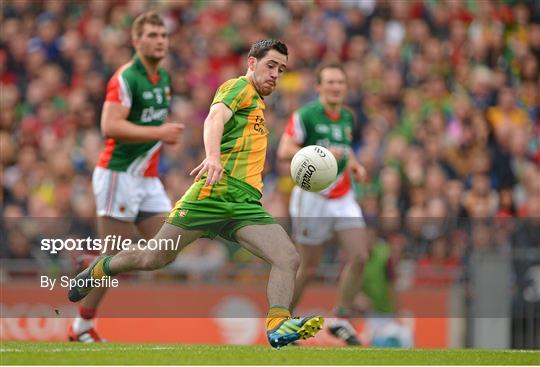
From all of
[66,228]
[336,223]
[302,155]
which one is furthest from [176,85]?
[302,155]

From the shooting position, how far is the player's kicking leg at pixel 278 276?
9812mm

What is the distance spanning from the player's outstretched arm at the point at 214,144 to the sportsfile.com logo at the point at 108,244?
59 cm

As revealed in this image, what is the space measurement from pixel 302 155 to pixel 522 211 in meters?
7.78

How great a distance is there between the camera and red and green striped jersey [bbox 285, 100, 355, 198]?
13992mm

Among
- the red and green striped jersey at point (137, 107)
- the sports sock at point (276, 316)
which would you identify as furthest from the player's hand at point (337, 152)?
the sports sock at point (276, 316)

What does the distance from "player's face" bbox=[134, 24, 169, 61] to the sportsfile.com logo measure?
181cm

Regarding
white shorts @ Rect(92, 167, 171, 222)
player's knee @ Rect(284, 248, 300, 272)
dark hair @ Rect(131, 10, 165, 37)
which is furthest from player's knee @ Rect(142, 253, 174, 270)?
dark hair @ Rect(131, 10, 165, 37)

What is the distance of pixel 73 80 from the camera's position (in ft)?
70.6

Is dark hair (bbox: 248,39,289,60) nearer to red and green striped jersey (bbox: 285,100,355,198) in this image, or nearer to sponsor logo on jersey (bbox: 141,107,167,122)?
sponsor logo on jersey (bbox: 141,107,167,122)

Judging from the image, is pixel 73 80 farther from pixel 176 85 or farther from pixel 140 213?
pixel 140 213


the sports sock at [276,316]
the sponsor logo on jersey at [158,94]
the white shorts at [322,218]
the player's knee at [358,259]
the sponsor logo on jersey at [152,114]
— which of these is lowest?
the sports sock at [276,316]

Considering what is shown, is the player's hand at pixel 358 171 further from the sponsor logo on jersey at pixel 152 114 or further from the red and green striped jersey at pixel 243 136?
the red and green striped jersey at pixel 243 136

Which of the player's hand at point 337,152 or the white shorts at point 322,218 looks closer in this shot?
the player's hand at point 337,152

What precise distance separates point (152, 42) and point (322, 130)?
2.23m
